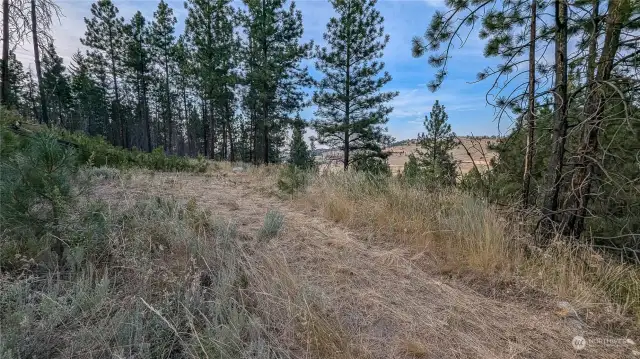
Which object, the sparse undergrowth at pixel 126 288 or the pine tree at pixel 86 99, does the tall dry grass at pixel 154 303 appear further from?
the pine tree at pixel 86 99

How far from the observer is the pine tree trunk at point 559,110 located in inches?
105

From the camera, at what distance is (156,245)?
83.6 inches

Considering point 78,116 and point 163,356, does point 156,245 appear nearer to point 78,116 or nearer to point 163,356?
point 163,356

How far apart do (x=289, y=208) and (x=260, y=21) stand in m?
12.4

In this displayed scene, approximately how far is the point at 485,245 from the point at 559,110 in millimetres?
1534

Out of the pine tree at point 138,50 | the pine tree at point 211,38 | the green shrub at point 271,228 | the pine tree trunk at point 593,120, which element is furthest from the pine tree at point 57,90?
the pine tree trunk at point 593,120

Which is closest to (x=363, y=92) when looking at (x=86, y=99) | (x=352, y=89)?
(x=352, y=89)

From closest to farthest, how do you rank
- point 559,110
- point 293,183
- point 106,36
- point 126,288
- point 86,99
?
point 126,288 → point 559,110 → point 293,183 → point 106,36 → point 86,99

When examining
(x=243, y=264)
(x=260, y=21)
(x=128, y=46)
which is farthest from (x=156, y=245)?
(x=128, y=46)

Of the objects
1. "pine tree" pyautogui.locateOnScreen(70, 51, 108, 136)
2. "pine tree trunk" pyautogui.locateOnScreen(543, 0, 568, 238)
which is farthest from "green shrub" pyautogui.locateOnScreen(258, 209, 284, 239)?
"pine tree" pyautogui.locateOnScreen(70, 51, 108, 136)

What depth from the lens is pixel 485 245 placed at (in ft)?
7.91

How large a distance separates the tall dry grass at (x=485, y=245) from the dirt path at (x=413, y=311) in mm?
247

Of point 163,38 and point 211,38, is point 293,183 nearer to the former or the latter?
point 211,38

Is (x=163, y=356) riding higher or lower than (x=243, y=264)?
lower
